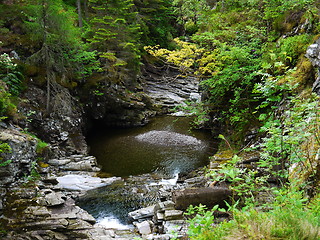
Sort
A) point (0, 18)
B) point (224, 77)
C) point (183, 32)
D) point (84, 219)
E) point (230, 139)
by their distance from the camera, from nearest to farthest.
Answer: point (84, 219) < point (224, 77) < point (230, 139) < point (0, 18) < point (183, 32)

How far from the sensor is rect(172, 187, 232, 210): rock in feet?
22.4

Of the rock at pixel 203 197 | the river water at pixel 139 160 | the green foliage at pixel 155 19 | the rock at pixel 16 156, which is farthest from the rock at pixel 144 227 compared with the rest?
the green foliage at pixel 155 19

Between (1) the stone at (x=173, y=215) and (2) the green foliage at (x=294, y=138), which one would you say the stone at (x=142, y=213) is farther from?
(2) the green foliage at (x=294, y=138)

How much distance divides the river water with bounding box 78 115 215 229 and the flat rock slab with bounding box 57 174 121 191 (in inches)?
19.6

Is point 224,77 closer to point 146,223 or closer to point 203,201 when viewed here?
point 203,201

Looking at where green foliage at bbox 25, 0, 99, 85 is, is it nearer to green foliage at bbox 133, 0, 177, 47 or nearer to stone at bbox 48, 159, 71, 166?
stone at bbox 48, 159, 71, 166

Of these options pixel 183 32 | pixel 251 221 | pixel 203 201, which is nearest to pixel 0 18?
pixel 203 201

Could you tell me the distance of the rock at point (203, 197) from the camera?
22.4ft

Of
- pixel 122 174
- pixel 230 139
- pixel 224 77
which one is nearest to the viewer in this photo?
pixel 224 77

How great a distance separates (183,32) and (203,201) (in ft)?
118

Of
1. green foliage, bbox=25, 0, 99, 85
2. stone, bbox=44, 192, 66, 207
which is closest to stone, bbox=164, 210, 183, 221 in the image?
stone, bbox=44, 192, 66, 207

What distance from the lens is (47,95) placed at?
50.2 feet

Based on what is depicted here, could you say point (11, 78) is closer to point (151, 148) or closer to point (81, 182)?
point (81, 182)

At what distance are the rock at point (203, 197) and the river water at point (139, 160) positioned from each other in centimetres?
258
